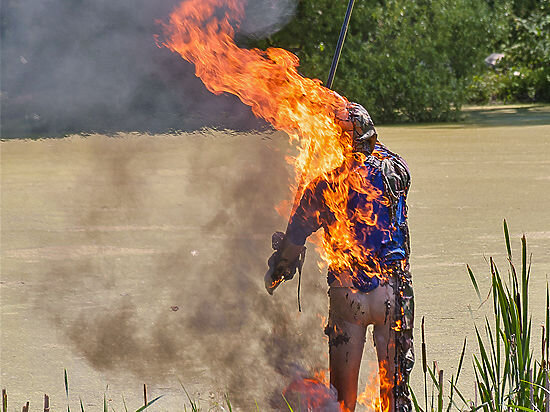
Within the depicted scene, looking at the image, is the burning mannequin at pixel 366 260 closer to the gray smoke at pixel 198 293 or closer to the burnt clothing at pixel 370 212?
the burnt clothing at pixel 370 212

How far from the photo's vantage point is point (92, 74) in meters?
13.3

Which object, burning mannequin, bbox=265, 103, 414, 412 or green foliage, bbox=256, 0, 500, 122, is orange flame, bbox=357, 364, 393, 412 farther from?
green foliage, bbox=256, 0, 500, 122

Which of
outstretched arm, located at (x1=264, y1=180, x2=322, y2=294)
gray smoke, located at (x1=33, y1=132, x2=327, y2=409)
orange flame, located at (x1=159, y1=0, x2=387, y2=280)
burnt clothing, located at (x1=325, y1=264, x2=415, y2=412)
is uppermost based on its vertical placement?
orange flame, located at (x1=159, y1=0, x2=387, y2=280)

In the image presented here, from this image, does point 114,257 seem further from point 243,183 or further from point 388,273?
point 388,273

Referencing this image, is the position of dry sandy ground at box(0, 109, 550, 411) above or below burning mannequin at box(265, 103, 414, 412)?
below

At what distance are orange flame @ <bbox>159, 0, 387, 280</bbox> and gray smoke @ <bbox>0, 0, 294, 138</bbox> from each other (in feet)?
13.6

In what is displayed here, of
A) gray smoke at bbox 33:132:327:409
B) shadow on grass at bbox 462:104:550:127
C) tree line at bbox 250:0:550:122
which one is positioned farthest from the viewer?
tree line at bbox 250:0:550:122

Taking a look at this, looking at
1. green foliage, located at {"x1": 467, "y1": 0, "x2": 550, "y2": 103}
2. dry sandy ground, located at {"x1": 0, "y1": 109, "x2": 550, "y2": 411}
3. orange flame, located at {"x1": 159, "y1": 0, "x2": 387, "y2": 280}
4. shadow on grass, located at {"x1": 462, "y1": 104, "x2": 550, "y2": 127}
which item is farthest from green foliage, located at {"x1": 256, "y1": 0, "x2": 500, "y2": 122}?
orange flame, located at {"x1": 159, "y1": 0, "x2": 387, "y2": 280}

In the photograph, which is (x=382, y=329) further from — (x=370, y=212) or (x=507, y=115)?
(x=507, y=115)

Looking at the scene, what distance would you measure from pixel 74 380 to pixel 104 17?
672 cm

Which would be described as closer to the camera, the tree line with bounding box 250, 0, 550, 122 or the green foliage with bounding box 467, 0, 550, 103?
the tree line with bounding box 250, 0, 550, 122

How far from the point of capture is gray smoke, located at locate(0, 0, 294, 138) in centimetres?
960

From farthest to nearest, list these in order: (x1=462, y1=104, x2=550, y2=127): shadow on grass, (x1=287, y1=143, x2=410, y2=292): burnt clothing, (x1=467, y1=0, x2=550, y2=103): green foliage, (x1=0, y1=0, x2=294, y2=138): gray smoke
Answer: (x1=467, y1=0, x2=550, y2=103): green foliage < (x1=462, y1=104, x2=550, y2=127): shadow on grass < (x1=0, y1=0, x2=294, y2=138): gray smoke < (x1=287, y1=143, x2=410, y2=292): burnt clothing

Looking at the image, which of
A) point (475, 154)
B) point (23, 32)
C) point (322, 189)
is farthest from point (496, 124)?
point (322, 189)
